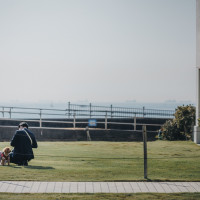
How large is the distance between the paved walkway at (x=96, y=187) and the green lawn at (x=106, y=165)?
55cm

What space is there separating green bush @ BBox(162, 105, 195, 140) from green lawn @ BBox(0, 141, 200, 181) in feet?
12.7

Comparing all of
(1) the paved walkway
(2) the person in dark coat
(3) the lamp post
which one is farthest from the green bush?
(1) the paved walkway

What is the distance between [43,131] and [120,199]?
52.8ft

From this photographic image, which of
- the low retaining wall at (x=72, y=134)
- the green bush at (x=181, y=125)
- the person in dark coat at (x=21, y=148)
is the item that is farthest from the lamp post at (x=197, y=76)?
the person in dark coat at (x=21, y=148)

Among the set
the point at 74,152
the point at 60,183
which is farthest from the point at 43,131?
the point at 60,183

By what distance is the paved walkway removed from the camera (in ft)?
34.9

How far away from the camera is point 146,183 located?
11539 millimetres

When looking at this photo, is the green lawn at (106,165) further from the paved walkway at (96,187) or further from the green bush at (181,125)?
the green bush at (181,125)

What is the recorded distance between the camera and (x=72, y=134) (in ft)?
84.9

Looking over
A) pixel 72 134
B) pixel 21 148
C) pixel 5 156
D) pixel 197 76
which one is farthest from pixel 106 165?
pixel 72 134

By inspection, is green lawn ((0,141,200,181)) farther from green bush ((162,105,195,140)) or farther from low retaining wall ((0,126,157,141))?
low retaining wall ((0,126,157,141))

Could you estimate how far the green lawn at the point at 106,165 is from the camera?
12.3 m

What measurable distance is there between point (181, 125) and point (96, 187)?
524 inches

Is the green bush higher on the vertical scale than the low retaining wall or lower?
higher
